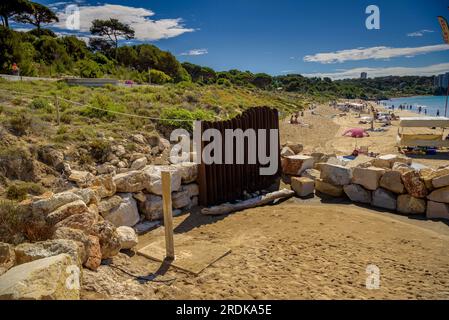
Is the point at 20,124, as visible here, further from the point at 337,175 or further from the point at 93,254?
the point at 337,175

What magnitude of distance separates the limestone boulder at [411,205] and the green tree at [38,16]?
51.9 metres

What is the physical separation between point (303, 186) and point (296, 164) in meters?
1.36

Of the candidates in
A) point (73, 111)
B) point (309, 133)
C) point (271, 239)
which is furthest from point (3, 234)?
point (309, 133)

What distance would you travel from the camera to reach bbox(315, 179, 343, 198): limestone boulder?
8.89m

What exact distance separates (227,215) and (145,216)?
1.99 metres

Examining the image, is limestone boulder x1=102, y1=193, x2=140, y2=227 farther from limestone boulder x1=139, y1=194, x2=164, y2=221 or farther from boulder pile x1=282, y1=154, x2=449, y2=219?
boulder pile x1=282, y1=154, x2=449, y2=219

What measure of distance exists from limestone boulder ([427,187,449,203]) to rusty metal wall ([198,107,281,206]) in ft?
14.2

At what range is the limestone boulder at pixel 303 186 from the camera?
9.02 meters

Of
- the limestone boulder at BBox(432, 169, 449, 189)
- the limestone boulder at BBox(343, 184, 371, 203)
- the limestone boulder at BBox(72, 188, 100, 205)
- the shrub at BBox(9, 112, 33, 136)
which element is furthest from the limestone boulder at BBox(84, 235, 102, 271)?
the limestone boulder at BBox(432, 169, 449, 189)

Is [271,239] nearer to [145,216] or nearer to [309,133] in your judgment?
[145,216]

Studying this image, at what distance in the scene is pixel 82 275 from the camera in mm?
3809

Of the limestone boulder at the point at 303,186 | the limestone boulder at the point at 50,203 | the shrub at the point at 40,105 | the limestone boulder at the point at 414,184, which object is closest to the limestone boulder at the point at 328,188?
the limestone boulder at the point at 303,186

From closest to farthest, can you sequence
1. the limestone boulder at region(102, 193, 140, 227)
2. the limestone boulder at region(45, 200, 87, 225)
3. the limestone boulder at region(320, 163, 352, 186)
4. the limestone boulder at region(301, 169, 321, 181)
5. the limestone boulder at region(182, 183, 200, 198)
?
the limestone boulder at region(45, 200, 87, 225) < the limestone boulder at region(102, 193, 140, 227) < the limestone boulder at region(182, 183, 200, 198) < the limestone boulder at region(320, 163, 352, 186) < the limestone boulder at region(301, 169, 321, 181)

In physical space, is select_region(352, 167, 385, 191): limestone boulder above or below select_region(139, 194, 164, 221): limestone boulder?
above
